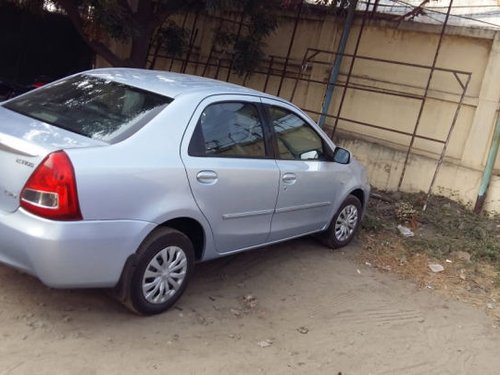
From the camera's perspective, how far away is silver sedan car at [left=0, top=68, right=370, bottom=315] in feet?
10.7

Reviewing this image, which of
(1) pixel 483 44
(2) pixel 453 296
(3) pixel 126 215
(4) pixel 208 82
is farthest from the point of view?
(1) pixel 483 44

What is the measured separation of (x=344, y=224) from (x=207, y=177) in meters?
2.37

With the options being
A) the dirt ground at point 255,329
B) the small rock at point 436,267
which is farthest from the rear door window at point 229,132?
the small rock at point 436,267

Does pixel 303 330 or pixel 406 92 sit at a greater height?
pixel 406 92

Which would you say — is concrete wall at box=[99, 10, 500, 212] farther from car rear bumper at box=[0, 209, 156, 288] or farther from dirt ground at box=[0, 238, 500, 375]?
car rear bumper at box=[0, 209, 156, 288]

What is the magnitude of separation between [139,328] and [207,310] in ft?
1.99

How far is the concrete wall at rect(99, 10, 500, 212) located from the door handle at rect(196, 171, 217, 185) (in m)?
4.70

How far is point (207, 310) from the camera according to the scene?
418 centimetres

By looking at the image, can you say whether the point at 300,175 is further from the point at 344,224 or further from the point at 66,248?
the point at 66,248

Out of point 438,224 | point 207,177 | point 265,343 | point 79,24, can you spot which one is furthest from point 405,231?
point 79,24

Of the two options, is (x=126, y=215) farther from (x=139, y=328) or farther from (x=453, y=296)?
(x=453, y=296)

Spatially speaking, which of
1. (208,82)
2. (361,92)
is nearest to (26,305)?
(208,82)

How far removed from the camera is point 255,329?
13.2 feet

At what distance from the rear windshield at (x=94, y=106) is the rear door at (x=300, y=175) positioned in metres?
1.19
